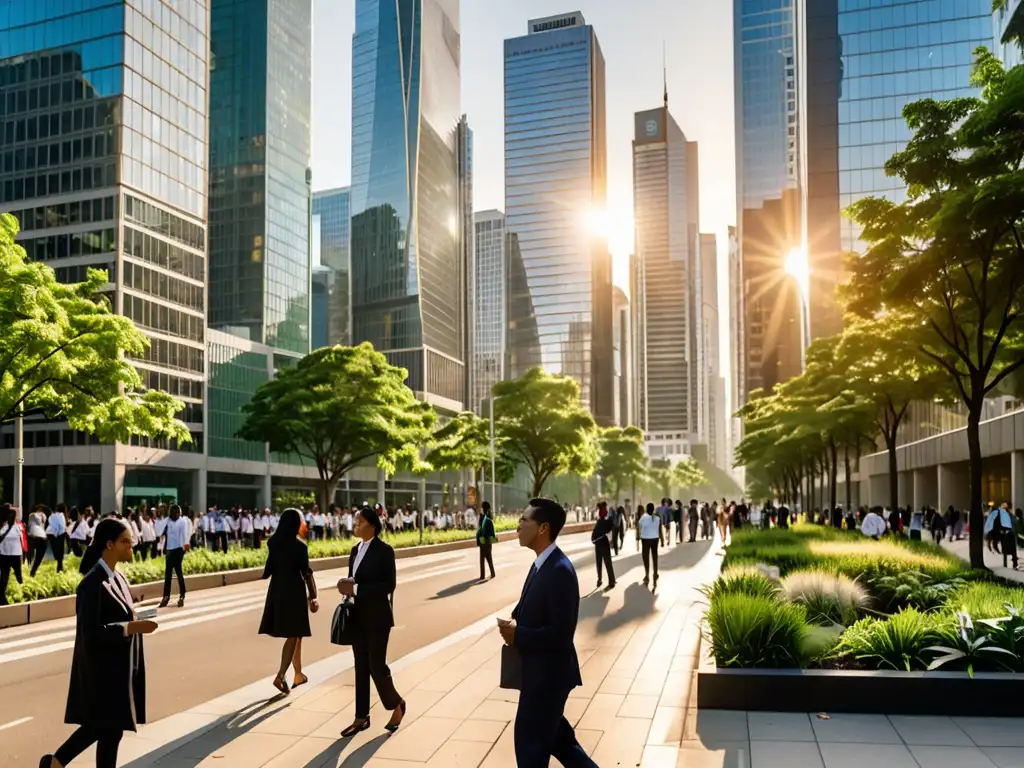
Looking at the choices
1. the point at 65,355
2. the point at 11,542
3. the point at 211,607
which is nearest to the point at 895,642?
the point at 211,607

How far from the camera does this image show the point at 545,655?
5129 millimetres

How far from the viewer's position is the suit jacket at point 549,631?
5082 millimetres

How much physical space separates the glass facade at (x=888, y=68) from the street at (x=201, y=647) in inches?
3604

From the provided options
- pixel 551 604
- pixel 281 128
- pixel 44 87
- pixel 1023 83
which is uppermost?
pixel 281 128

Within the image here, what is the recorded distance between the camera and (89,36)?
70375mm

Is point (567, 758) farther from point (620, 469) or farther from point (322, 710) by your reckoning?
point (620, 469)

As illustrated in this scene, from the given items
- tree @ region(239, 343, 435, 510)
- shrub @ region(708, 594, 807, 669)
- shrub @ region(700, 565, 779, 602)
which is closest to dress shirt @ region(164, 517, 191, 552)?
shrub @ region(700, 565, 779, 602)

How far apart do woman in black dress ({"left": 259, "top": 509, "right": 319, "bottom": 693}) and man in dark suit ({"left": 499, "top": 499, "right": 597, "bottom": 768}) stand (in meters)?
4.56

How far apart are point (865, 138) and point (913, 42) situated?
11.6 m

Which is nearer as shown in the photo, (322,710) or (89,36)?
(322,710)

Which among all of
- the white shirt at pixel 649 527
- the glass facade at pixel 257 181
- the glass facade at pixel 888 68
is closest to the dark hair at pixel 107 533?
the white shirt at pixel 649 527

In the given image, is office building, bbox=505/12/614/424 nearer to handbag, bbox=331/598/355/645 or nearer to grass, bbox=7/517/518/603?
grass, bbox=7/517/518/603

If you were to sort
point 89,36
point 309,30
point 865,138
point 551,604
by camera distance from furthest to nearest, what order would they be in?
point 309,30 → point 865,138 → point 89,36 → point 551,604

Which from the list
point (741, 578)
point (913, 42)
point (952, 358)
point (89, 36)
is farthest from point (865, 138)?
point (741, 578)
